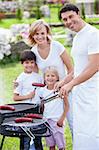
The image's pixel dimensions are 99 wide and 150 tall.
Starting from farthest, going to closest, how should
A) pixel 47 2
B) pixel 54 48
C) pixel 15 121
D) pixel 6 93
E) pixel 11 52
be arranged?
pixel 47 2 → pixel 11 52 → pixel 6 93 → pixel 54 48 → pixel 15 121

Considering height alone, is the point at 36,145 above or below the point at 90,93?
below

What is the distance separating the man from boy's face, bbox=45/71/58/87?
399mm

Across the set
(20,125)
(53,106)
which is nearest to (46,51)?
(53,106)

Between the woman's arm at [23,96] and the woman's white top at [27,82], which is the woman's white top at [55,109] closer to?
the woman's arm at [23,96]

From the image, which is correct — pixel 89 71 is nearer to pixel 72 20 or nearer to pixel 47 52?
pixel 72 20

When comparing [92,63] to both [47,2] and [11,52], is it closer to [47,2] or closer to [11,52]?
[11,52]

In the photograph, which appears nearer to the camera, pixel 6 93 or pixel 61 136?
pixel 61 136

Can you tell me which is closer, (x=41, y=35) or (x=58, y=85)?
(x=58, y=85)

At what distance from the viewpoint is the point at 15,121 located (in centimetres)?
356

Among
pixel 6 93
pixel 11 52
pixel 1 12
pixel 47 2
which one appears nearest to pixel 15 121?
pixel 6 93

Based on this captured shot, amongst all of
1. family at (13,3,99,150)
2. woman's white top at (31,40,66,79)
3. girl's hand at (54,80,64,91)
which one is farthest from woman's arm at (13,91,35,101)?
girl's hand at (54,80,64,91)

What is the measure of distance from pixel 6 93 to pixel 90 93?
3739mm

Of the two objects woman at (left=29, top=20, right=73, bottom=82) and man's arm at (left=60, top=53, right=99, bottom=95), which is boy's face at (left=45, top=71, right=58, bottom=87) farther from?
man's arm at (left=60, top=53, right=99, bottom=95)

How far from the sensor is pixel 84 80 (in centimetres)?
359
